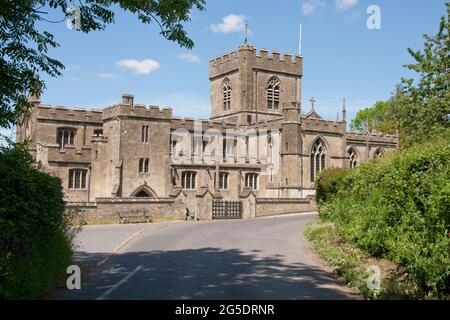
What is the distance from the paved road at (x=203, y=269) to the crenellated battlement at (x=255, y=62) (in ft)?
120

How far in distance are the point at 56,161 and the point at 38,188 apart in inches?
1122

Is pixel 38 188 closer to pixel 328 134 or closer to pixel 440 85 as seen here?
pixel 440 85

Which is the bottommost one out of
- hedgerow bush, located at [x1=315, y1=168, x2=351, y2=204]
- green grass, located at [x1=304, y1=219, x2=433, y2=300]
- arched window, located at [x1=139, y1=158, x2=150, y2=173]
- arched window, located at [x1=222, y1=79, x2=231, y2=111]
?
green grass, located at [x1=304, y1=219, x2=433, y2=300]

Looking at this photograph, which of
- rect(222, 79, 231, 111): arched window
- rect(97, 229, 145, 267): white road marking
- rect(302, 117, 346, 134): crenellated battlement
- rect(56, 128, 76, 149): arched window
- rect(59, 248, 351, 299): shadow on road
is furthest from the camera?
rect(222, 79, 231, 111): arched window

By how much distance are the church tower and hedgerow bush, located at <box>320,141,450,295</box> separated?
3991 cm

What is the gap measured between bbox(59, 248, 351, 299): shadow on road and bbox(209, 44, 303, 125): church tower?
40.2 meters

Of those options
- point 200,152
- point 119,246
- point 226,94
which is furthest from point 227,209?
point 226,94

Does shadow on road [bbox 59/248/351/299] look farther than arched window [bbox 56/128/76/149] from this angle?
No

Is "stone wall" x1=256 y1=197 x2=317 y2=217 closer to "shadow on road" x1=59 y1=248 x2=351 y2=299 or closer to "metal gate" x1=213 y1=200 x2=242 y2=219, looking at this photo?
"metal gate" x1=213 y1=200 x2=242 y2=219

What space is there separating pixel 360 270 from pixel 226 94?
4690 cm

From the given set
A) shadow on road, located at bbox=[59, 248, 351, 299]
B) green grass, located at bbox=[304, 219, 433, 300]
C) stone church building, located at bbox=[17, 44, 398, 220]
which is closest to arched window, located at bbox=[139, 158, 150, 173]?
stone church building, located at bbox=[17, 44, 398, 220]

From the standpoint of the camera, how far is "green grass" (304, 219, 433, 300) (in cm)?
943

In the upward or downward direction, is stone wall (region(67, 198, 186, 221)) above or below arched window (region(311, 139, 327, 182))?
below

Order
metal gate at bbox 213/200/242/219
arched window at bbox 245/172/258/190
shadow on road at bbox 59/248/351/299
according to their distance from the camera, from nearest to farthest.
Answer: shadow on road at bbox 59/248/351/299, metal gate at bbox 213/200/242/219, arched window at bbox 245/172/258/190
